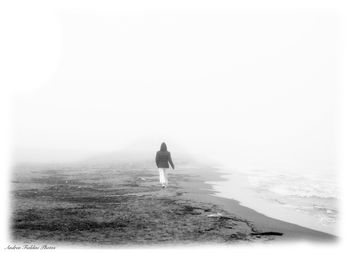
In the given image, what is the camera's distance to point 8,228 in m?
10.9

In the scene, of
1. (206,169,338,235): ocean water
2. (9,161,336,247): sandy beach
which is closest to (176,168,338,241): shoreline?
(9,161,336,247): sandy beach

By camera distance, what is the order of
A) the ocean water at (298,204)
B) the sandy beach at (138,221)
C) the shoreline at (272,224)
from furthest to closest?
the ocean water at (298,204)
the shoreline at (272,224)
the sandy beach at (138,221)

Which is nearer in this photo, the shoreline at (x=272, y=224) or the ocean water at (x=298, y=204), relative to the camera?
the shoreline at (x=272, y=224)

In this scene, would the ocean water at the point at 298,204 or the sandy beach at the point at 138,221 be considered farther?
the ocean water at the point at 298,204

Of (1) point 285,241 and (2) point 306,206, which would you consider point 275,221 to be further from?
(2) point 306,206

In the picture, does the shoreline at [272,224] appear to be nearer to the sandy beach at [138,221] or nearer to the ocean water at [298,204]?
the sandy beach at [138,221]

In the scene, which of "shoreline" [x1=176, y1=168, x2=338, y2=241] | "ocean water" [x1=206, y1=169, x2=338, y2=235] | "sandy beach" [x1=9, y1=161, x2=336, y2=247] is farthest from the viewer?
"ocean water" [x1=206, y1=169, x2=338, y2=235]

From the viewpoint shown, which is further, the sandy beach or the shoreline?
the shoreline

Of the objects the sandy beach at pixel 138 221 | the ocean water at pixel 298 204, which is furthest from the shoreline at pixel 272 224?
the ocean water at pixel 298 204

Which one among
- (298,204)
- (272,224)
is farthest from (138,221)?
(298,204)

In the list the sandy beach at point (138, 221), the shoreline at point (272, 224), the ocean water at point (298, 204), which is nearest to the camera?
the sandy beach at point (138, 221)

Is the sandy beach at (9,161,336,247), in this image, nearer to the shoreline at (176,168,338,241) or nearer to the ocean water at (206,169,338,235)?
the shoreline at (176,168,338,241)

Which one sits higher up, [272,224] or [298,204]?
[298,204]

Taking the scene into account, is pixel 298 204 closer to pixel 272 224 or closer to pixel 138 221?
pixel 272 224
